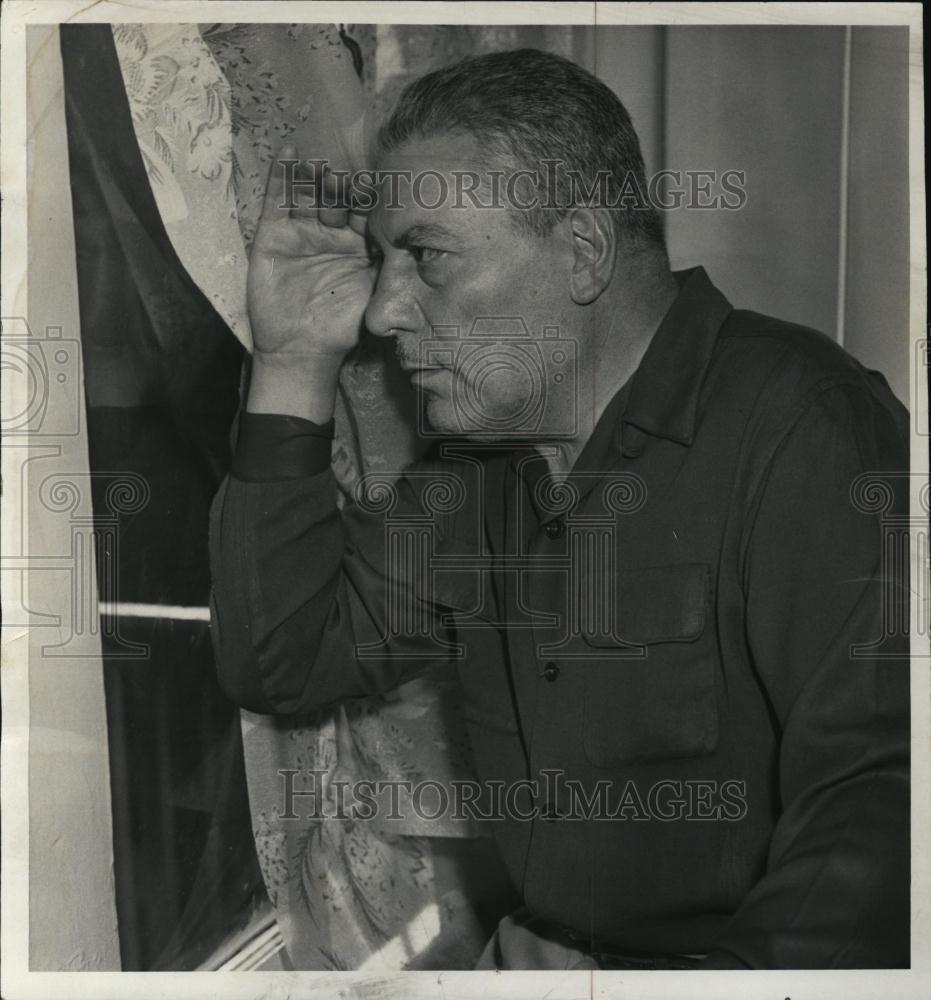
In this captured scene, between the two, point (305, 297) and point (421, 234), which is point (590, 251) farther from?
point (305, 297)

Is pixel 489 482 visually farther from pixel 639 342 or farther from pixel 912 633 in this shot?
pixel 912 633

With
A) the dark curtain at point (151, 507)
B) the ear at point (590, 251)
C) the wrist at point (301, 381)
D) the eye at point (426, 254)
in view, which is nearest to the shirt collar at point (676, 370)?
the ear at point (590, 251)

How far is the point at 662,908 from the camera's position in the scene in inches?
77.8

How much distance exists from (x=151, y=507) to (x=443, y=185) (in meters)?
0.69

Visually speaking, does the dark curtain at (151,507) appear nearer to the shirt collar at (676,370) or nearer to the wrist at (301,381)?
the wrist at (301,381)

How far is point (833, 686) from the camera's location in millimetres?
1944

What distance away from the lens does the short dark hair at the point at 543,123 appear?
6.45 feet

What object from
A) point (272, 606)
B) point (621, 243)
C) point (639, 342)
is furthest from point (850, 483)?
point (272, 606)

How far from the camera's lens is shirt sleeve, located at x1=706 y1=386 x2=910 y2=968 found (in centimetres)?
192

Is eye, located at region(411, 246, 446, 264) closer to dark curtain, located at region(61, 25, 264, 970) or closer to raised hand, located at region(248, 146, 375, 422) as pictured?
raised hand, located at region(248, 146, 375, 422)

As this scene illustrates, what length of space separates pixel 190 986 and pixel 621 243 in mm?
1385

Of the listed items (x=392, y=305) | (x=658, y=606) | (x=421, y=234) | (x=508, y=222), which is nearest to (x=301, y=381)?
(x=392, y=305)

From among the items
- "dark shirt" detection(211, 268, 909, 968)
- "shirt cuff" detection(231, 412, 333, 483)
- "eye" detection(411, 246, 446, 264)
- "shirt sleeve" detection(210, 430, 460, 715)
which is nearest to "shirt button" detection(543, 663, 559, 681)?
"dark shirt" detection(211, 268, 909, 968)

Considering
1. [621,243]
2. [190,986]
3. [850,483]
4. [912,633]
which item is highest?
[621,243]
